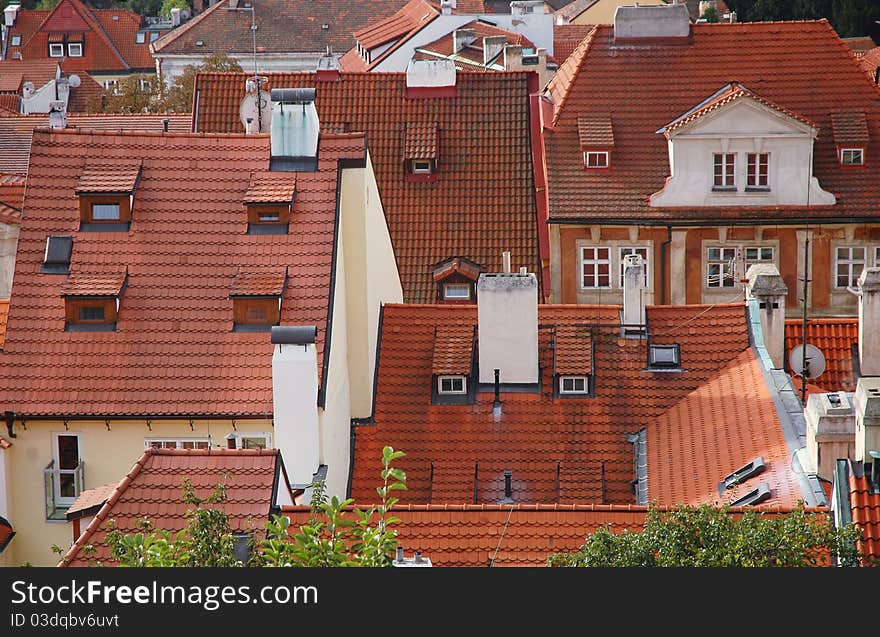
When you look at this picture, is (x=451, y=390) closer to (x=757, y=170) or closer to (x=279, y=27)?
(x=757, y=170)

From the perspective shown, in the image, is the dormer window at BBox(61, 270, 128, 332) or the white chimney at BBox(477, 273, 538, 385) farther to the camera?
the white chimney at BBox(477, 273, 538, 385)

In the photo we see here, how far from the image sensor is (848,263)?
151 ft

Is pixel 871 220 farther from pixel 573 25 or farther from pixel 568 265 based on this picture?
pixel 573 25

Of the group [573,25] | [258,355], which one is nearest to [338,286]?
[258,355]

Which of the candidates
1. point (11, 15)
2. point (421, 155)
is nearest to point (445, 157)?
point (421, 155)

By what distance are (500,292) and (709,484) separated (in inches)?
205

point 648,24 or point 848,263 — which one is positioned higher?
point 648,24

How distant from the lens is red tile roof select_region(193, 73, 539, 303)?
4566 centimetres

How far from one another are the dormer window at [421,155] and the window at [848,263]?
9.96m

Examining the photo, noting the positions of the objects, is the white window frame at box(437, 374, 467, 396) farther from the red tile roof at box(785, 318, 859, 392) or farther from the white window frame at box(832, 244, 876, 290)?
the white window frame at box(832, 244, 876, 290)

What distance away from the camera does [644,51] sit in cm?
4894

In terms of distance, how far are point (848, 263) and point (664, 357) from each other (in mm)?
16006

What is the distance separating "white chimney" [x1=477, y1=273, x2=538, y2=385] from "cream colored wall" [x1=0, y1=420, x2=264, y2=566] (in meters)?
5.12

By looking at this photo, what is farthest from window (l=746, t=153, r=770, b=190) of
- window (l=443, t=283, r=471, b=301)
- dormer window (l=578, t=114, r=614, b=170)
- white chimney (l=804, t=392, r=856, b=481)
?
white chimney (l=804, t=392, r=856, b=481)
